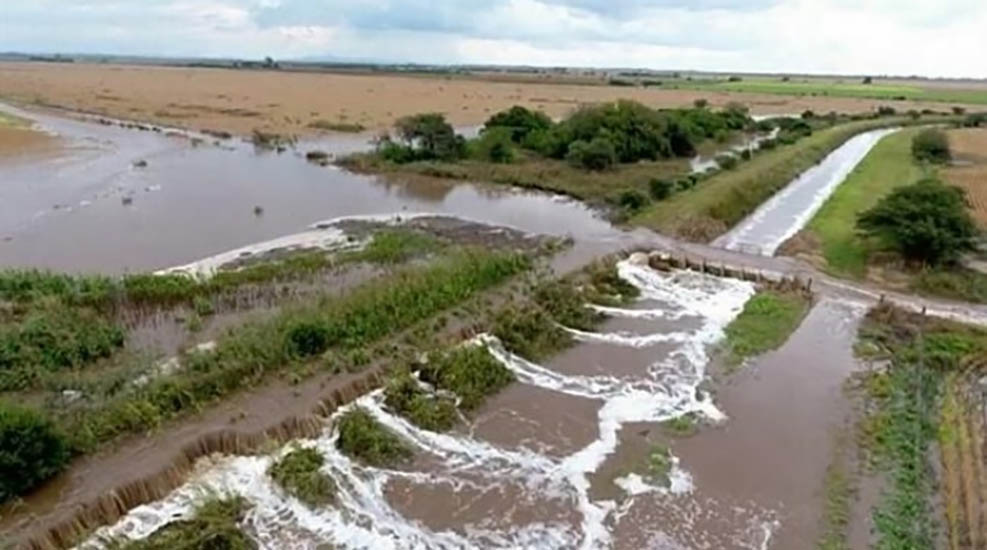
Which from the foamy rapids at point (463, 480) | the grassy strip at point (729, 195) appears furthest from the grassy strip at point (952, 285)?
the foamy rapids at point (463, 480)

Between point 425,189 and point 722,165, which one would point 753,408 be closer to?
point 425,189

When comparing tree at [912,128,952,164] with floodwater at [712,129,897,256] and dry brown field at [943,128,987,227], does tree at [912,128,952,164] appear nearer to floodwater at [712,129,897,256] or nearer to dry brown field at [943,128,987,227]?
dry brown field at [943,128,987,227]

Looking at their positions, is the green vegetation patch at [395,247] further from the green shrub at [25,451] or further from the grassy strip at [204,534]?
the grassy strip at [204,534]

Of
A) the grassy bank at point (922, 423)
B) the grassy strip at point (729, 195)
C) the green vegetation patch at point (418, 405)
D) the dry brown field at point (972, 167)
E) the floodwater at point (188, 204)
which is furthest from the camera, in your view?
the dry brown field at point (972, 167)

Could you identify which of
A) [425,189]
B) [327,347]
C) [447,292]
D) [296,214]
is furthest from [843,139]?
[327,347]

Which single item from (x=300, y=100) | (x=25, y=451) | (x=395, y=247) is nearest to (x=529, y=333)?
(x=395, y=247)

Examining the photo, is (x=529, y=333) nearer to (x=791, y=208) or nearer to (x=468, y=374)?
(x=468, y=374)

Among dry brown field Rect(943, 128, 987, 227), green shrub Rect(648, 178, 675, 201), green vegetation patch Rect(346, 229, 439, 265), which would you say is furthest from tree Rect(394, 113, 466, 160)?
dry brown field Rect(943, 128, 987, 227)
